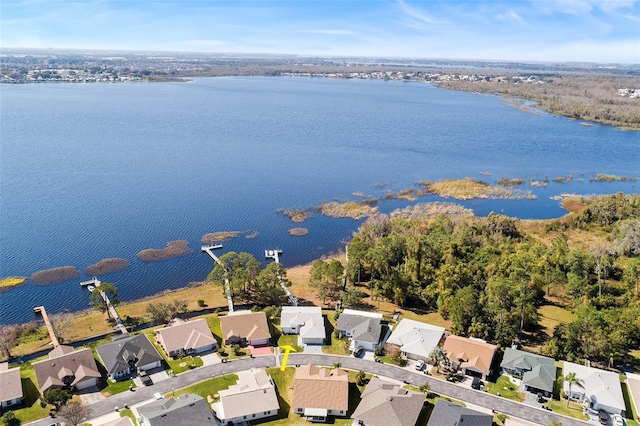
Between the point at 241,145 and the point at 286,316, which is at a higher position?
the point at 241,145

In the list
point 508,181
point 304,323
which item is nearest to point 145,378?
point 304,323

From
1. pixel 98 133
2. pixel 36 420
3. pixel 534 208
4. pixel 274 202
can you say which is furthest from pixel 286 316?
pixel 98 133

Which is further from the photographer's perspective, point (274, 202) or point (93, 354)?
point (274, 202)

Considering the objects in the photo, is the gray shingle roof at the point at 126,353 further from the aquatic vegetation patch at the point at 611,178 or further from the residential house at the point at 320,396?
the aquatic vegetation patch at the point at 611,178

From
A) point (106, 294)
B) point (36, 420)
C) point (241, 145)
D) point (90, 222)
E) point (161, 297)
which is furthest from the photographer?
point (241, 145)

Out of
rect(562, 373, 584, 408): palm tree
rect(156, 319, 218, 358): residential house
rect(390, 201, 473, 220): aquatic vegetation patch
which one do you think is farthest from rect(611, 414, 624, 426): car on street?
rect(390, 201, 473, 220): aquatic vegetation patch

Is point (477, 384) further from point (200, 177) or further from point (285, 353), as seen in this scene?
point (200, 177)

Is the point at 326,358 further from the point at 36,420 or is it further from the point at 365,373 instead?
the point at 36,420
